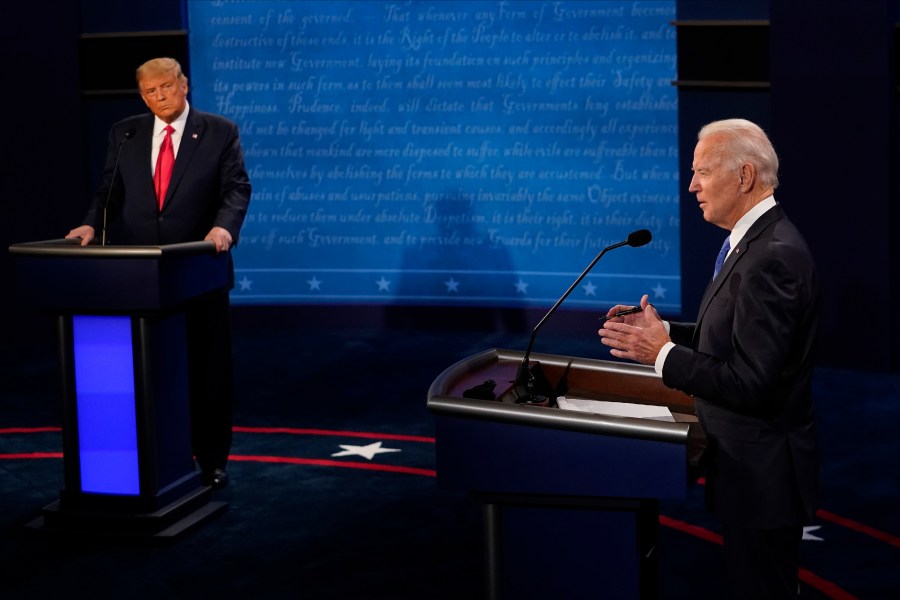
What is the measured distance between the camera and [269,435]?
5.79 metres

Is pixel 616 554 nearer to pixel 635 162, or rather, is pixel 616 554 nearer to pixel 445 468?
pixel 445 468

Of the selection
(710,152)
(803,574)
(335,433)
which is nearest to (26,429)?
(335,433)

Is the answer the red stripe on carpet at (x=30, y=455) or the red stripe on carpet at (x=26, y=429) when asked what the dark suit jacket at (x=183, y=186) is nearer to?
the red stripe on carpet at (x=30, y=455)

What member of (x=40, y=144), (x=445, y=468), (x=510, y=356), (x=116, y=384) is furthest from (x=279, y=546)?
(x=40, y=144)

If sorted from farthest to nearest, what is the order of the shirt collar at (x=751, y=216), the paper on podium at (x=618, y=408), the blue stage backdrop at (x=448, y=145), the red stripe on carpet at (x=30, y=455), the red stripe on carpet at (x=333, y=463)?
the blue stage backdrop at (x=448, y=145)
the red stripe on carpet at (x=30, y=455)
the red stripe on carpet at (x=333, y=463)
the paper on podium at (x=618, y=408)
the shirt collar at (x=751, y=216)

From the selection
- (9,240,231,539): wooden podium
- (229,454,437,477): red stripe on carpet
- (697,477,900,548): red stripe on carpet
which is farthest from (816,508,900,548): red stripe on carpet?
(9,240,231,539): wooden podium

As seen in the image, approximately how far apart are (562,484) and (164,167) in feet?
8.70

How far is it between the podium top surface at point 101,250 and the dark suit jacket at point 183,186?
1.25 feet

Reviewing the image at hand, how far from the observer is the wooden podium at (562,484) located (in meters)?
2.50

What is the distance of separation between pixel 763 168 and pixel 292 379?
472 centimetres

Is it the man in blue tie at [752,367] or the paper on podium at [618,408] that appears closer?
the man in blue tie at [752,367]

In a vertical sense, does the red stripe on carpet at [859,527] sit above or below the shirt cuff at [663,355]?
below

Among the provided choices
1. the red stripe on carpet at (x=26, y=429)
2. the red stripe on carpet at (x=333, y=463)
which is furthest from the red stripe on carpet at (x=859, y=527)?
the red stripe on carpet at (x=26, y=429)

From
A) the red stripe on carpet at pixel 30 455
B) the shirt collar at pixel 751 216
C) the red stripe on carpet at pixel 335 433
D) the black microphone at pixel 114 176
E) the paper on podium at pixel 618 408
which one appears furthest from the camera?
the red stripe on carpet at pixel 335 433
